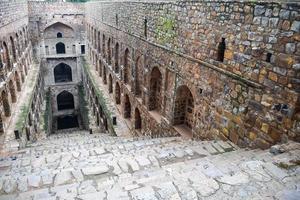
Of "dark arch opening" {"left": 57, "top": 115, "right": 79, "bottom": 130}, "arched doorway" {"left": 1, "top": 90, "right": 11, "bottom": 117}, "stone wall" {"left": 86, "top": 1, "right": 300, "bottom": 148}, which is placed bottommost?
"dark arch opening" {"left": 57, "top": 115, "right": 79, "bottom": 130}

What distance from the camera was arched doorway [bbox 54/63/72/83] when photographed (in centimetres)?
2665

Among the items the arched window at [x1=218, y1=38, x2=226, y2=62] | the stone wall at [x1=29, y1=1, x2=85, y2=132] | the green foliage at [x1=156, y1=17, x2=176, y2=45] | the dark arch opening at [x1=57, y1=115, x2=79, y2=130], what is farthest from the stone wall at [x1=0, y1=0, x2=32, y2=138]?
the arched window at [x1=218, y1=38, x2=226, y2=62]

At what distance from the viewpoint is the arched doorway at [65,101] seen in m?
26.5

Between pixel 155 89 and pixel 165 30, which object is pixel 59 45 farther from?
pixel 165 30

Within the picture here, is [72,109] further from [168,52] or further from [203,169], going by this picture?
[203,169]

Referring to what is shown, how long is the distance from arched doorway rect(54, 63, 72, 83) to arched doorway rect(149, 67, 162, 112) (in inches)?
725

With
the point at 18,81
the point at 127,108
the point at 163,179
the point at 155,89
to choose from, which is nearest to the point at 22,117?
the point at 18,81

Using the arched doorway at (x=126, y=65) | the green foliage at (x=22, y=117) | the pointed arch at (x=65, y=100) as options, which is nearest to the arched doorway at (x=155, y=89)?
the arched doorway at (x=126, y=65)

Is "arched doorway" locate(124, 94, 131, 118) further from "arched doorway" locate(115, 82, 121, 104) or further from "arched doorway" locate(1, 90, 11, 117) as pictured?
"arched doorway" locate(1, 90, 11, 117)

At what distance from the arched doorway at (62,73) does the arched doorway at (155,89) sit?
60.4 feet

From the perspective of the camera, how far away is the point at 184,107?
816cm

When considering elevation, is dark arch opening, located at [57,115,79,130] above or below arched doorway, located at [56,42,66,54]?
below

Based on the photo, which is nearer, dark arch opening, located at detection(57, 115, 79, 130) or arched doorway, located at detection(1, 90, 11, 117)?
arched doorway, located at detection(1, 90, 11, 117)

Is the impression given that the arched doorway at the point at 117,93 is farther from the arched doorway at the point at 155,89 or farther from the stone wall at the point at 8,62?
the arched doorway at the point at 155,89
